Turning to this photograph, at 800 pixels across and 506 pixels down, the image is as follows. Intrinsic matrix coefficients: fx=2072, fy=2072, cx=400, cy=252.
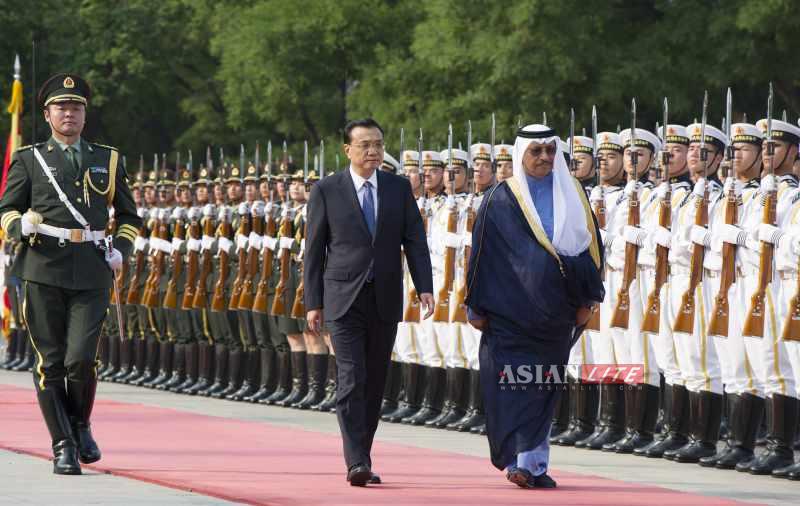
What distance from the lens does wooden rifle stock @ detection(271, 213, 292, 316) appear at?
55.2ft

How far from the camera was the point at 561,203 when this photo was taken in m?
10.0

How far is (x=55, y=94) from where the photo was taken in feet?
34.6

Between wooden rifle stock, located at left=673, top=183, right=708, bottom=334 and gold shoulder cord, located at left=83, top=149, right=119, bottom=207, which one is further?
wooden rifle stock, located at left=673, top=183, right=708, bottom=334

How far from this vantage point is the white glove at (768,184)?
10992 millimetres

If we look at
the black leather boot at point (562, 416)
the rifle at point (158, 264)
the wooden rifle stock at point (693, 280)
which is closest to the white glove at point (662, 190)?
the wooden rifle stock at point (693, 280)

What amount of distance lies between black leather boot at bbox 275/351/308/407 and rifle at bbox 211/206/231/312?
1434 mm

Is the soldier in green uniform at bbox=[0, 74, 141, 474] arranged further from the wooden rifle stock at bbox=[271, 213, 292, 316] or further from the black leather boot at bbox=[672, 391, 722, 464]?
the wooden rifle stock at bbox=[271, 213, 292, 316]

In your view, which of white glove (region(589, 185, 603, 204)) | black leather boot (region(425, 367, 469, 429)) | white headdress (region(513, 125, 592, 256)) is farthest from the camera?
black leather boot (region(425, 367, 469, 429))

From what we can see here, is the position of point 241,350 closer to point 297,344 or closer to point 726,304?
point 297,344

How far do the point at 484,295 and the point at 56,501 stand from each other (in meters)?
2.33

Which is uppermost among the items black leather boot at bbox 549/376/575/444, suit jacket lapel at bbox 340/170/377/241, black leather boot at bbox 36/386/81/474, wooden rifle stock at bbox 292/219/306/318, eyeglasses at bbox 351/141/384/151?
eyeglasses at bbox 351/141/384/151

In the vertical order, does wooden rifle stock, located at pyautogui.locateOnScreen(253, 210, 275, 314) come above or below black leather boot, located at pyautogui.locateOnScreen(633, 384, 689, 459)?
above

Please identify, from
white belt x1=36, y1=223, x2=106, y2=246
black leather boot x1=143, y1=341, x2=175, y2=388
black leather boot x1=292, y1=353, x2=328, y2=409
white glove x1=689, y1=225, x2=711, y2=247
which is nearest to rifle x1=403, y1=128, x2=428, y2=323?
black leather boot x1=292, y1=353, x2=328, y2=409

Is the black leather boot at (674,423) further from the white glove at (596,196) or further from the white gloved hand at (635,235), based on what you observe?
the white glove at (596,196)
